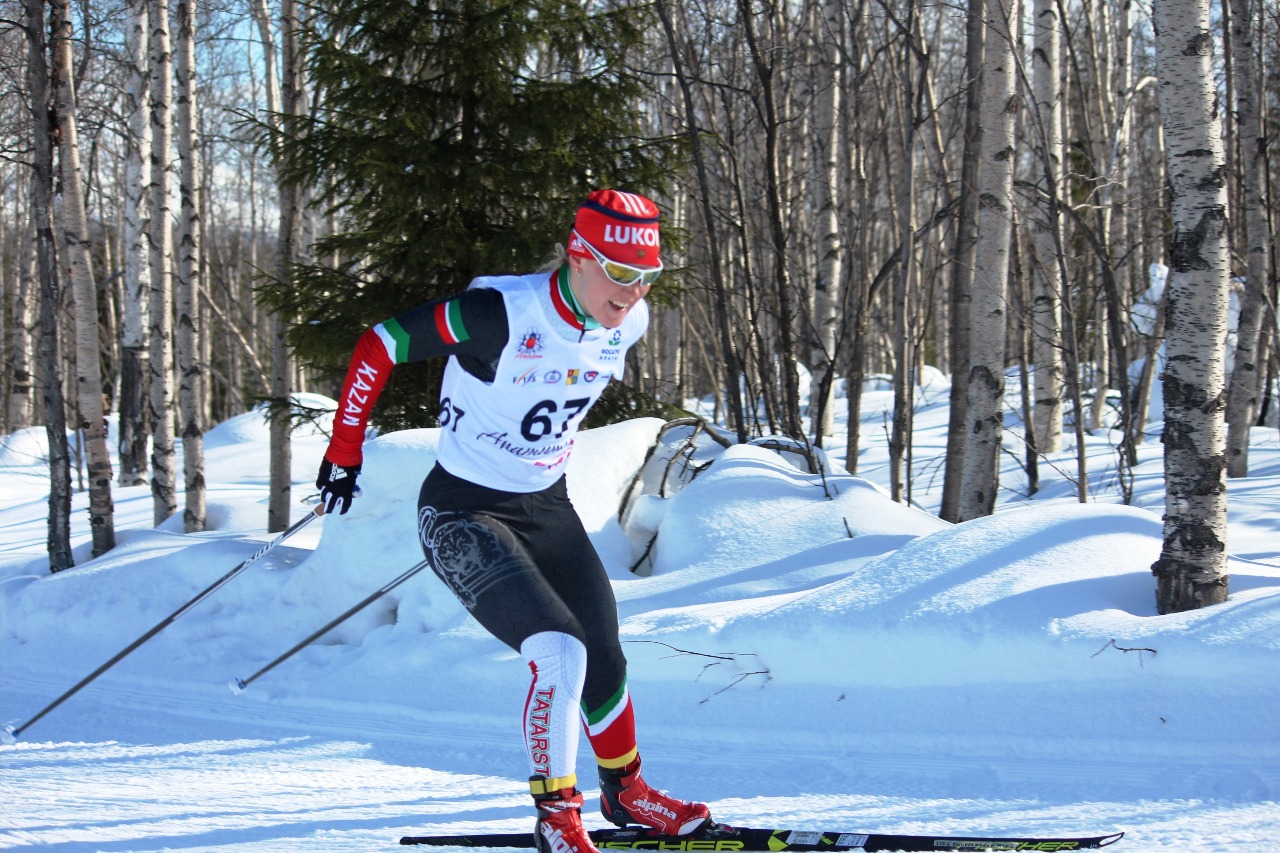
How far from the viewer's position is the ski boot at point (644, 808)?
9.89ft

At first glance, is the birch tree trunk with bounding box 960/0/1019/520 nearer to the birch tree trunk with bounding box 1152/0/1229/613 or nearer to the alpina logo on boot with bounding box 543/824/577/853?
the birch tree trunk with bounding box 1152/0/1229/613

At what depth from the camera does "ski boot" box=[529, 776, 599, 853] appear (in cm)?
267

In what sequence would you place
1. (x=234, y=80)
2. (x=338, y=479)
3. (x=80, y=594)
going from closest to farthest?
1. (x=338, y=479)
2. (x=80, y=594)
3. (x=234, y=80)

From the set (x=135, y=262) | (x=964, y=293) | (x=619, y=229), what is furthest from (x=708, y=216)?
(x=135, y=262)

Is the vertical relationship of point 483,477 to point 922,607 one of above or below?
above

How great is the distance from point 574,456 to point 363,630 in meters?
1.61

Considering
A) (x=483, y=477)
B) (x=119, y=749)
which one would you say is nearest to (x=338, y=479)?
(x=483, y=477)

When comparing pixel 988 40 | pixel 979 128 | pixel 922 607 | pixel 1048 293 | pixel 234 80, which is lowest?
pixel 922 607

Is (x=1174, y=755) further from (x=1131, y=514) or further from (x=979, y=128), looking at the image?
(x=979, y=128)

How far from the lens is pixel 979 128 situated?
6.70 m

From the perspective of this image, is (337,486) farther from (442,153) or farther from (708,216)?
(708,216)

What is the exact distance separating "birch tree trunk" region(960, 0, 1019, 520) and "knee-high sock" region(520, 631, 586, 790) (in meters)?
4.41

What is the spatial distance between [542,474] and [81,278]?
17.2 ft

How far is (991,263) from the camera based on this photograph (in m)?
6.33
